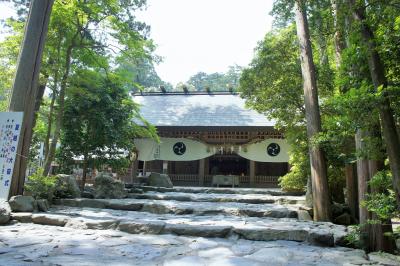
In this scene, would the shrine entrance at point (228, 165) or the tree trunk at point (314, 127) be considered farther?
the shrine entrance at point (228, 165)

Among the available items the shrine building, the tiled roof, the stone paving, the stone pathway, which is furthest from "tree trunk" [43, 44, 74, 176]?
the shrine building

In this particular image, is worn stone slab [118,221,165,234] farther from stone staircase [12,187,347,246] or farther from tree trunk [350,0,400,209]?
tree trunk [350,0,400,209]

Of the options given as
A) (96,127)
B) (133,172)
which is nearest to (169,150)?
(133,172)

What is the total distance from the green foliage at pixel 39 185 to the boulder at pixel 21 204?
0.64 metres

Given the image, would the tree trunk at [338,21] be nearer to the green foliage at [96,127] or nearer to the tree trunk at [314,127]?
the tree trunk at [314,127]

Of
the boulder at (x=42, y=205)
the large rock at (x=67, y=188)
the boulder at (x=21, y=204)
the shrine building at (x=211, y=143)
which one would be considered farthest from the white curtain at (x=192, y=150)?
the boulder at (x=21, y=204)

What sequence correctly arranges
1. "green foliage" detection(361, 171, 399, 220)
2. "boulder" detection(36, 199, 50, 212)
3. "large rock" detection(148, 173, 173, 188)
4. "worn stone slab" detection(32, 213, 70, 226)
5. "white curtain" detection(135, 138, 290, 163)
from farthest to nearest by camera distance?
"white curtain" detection(135, 138, 290, 163), "large rock" detection(148, 173, 173, 188), "boulder" detection(36, 199, 50, 212), "worn stone slab" detection(32, 213, 70, 226), "green foliage" detection(361, 171, 399, 220)

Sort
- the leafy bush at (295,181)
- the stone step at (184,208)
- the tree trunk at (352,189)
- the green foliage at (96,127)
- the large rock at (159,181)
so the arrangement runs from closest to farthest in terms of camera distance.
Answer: the tree trunk at (352,189), the stone step at (184,208), the leafy bush at (295,181), the green foliage at (96,127), the large rock at (159,181)

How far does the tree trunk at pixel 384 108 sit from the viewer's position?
3320mm

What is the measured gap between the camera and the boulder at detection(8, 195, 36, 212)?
7.04m

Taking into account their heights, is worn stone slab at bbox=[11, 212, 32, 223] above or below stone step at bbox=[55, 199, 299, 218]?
below

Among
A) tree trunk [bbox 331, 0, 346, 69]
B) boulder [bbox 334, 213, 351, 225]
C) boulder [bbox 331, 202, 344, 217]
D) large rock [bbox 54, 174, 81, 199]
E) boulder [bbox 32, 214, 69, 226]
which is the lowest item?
boulder [bbox 32, 214, 69, 226]

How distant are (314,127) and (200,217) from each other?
344 cm

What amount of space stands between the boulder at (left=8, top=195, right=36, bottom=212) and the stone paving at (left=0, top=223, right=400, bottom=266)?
1.41m
